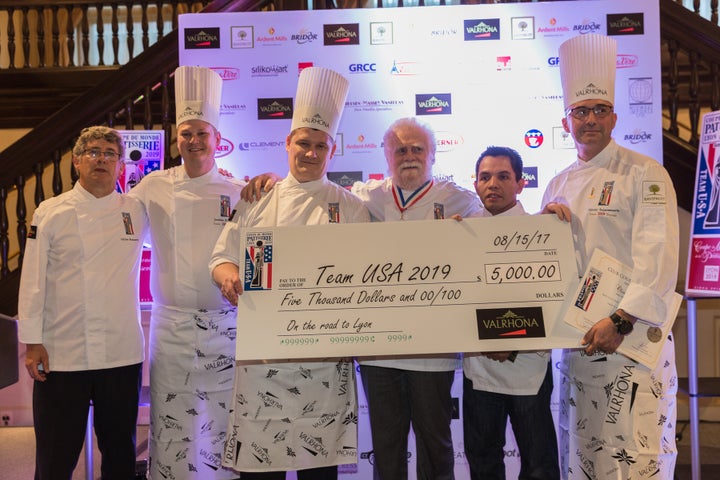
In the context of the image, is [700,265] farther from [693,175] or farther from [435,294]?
[435,294]

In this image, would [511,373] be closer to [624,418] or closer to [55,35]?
[624,418]

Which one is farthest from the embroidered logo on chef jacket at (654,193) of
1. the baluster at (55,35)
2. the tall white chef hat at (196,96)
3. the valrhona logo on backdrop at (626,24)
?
the baluster at (55,35)

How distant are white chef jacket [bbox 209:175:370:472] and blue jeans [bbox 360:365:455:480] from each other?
10cm

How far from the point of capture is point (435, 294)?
2330mm

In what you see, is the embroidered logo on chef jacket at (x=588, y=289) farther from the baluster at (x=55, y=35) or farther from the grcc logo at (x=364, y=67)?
the baluster at (x=55, y=35)

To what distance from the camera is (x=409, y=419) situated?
246cm

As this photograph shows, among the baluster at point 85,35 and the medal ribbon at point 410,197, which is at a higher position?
the baluster at point 85,35

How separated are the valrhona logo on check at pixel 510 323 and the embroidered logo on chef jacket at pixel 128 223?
4.83ft

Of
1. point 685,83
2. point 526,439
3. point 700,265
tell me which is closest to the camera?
point 526,439

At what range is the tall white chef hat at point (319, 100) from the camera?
102 inches

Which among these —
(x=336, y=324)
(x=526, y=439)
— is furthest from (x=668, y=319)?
(x=336, y=324)

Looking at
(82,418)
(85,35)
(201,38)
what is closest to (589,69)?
(201,38)

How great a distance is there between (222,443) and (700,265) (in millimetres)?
2384

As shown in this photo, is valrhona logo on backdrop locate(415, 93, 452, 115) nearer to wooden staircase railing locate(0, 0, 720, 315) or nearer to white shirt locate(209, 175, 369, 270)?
white shirt locate(209, 175, 369, 270)
